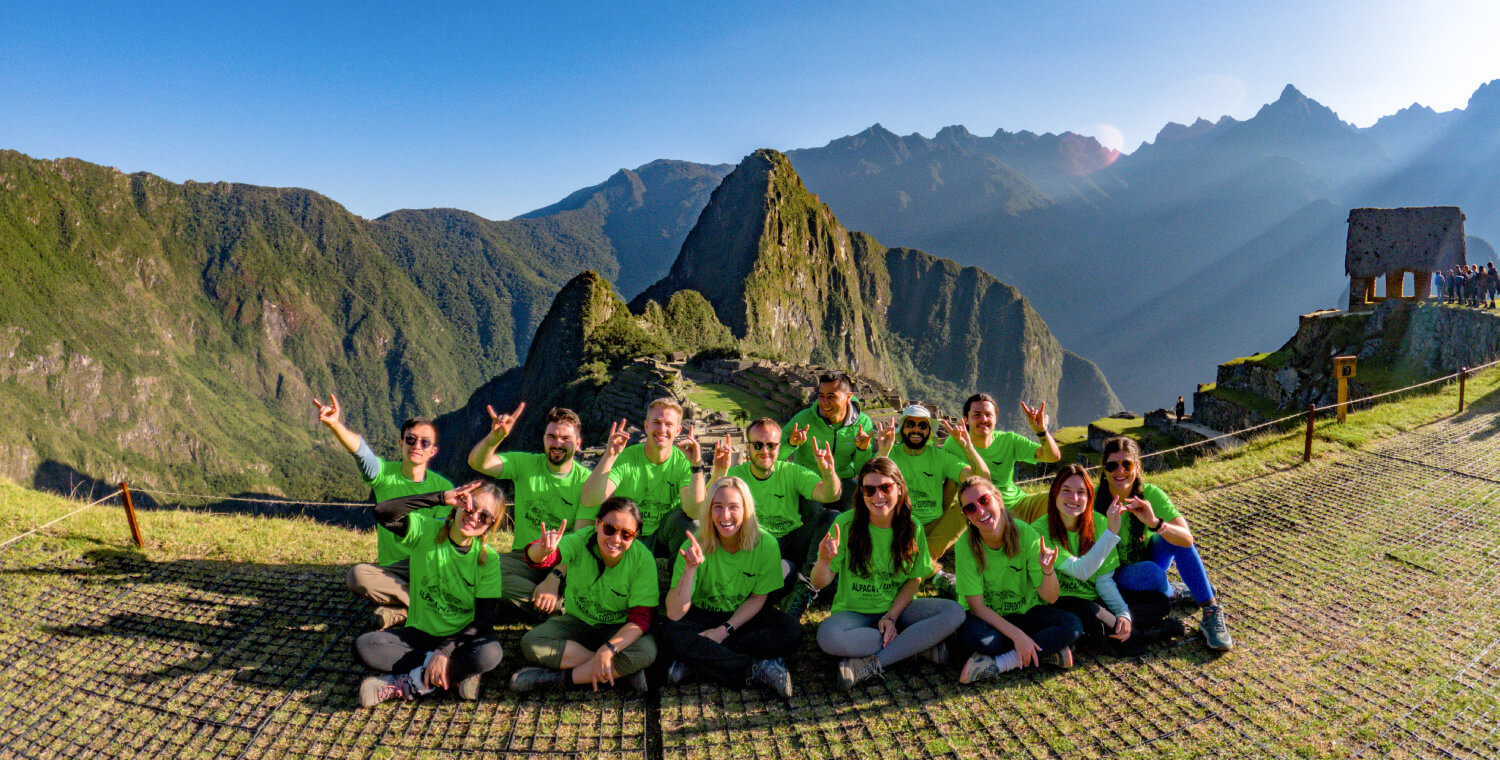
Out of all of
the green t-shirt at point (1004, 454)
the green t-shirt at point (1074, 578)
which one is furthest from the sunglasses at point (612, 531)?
the green t-shirt at point (1004, 454)

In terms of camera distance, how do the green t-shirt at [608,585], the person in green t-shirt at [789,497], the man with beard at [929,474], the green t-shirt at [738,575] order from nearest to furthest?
the green t-shirt at [608,585], the green t-shirt at [738,575], the person in green t-shirt at [789,497], the man with beard at [929,474]

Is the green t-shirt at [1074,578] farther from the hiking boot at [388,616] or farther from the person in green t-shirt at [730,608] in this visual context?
the hiking boot at [388,616]

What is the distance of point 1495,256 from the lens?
156m

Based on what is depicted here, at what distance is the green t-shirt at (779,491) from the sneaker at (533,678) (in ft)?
5.55

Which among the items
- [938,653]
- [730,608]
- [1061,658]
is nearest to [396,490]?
[730,608]

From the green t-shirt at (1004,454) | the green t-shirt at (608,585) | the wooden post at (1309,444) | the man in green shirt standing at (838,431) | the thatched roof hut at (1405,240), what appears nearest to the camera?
the green t-shirt at (608,585)

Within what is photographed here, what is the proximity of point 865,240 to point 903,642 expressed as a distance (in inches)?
6281

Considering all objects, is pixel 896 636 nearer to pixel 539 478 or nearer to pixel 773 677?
pixel 773 677

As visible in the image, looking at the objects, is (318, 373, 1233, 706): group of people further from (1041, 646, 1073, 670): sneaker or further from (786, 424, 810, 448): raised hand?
(786, 424, 810, 448): raised hand

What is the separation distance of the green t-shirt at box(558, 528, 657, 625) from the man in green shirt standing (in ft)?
6.11

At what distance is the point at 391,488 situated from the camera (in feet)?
15.8

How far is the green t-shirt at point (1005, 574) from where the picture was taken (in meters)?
4.30

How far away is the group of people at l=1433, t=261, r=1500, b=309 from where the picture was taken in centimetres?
1834

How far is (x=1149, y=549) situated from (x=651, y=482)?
344cm
